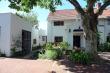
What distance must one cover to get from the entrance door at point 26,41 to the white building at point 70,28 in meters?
6.88

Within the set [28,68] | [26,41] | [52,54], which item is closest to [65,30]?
[26,41]

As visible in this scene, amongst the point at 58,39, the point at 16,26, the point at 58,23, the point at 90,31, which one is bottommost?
the point at 58,39

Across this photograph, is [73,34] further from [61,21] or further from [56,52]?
[56,52]

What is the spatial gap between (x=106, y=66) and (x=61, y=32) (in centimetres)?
2294

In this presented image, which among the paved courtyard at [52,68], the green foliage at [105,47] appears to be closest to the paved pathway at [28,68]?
the paved courtyard at [52,68]

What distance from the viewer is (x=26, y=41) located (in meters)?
32.0

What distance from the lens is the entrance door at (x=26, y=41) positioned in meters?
30.2

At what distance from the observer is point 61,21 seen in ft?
135

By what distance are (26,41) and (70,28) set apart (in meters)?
8.75

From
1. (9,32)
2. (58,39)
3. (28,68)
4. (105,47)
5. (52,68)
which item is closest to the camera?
(28,68)

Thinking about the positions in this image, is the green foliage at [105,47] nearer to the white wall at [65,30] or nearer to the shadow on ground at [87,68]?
the white wall at [65,30]

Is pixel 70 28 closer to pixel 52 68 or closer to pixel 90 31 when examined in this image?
pixel 90 31

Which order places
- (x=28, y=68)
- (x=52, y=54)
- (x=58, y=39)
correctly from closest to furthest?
(x=28, y=68)
(x=52, y=54)
(x=58, y=39)

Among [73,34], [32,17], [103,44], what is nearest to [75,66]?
[103,44]
